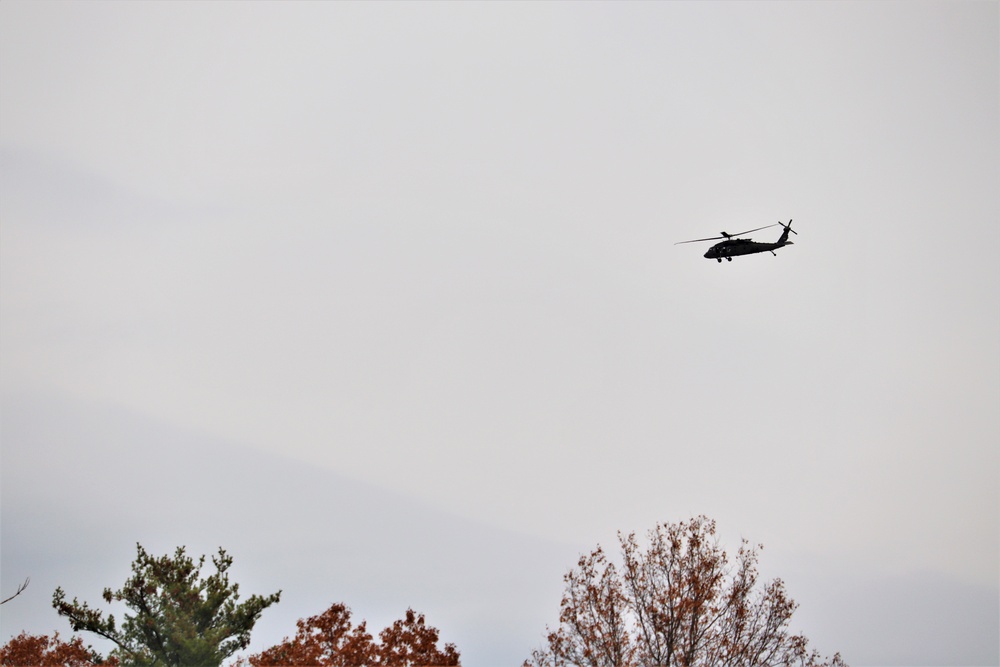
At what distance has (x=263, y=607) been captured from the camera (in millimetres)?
33719

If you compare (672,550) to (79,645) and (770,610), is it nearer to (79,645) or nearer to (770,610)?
(770,610)

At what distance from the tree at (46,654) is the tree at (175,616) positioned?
1393 millimetres

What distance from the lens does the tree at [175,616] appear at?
105 feet

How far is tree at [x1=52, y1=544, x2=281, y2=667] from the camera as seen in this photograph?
31906 millimetres

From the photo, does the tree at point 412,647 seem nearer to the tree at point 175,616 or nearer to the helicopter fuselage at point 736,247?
the tree at point 175,616

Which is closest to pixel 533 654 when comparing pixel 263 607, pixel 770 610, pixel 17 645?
pixel 770 610

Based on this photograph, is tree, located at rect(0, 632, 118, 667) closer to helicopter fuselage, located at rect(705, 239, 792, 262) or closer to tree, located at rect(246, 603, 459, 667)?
tree, located at rect(246, 603, 459, 667)

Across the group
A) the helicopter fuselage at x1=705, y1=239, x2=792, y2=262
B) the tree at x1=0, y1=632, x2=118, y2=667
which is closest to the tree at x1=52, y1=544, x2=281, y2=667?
the tree at x1=0, y1=632, x2=118, y2=667

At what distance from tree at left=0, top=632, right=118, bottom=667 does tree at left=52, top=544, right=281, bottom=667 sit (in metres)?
1.39

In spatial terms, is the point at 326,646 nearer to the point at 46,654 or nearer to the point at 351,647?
the point at 351,647

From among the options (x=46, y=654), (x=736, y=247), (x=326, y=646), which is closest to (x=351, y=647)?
(x=326, y=646)

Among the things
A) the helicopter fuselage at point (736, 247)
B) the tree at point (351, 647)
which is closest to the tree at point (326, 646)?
the tree at point (351, 647)

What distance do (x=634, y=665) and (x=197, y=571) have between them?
18.1 meters

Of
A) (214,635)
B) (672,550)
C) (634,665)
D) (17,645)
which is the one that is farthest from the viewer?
(17,645)
